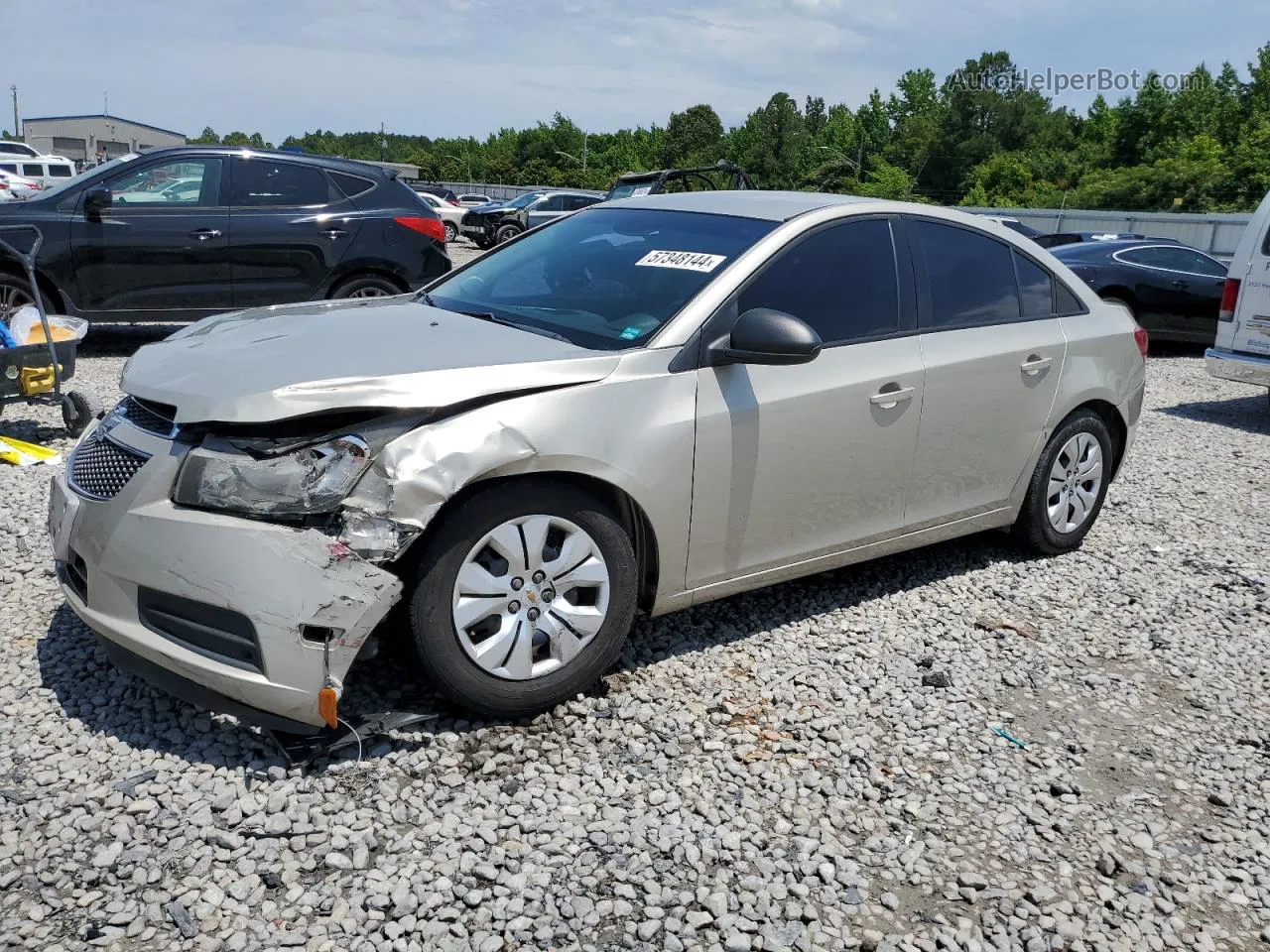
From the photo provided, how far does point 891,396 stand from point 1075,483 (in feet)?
5.42

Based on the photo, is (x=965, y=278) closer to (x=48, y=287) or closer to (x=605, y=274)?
(x=605, y=274)

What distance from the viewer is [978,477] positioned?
4.71 metres

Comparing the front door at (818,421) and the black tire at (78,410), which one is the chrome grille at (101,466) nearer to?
the front door at (818,421)

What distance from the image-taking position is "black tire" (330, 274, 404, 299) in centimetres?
972

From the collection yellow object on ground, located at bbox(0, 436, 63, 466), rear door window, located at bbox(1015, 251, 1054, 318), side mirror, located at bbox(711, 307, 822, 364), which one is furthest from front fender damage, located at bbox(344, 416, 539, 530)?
yellow object on ground, located at bbox(0, 436, 63, 466)

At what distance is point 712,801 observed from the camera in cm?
316

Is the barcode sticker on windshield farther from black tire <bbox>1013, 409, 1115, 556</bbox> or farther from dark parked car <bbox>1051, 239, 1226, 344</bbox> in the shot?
dark parked car <bbox>1051, 239, 1226, 344</bbox>

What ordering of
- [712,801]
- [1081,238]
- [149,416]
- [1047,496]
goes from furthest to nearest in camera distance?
[1081,238]
[1047,496]
[149,416]
[712,801]

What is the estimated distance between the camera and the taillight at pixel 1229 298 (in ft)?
30.8

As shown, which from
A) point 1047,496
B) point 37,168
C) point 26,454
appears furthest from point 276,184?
point 37,168

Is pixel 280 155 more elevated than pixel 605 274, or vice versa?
pixel 280 155

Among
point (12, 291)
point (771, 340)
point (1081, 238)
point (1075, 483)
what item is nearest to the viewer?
point (771, 340)

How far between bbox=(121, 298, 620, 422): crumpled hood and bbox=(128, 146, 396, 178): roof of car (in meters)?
6.22

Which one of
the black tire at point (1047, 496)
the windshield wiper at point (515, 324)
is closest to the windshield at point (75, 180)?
the windshield wiper at point (515, 324)
